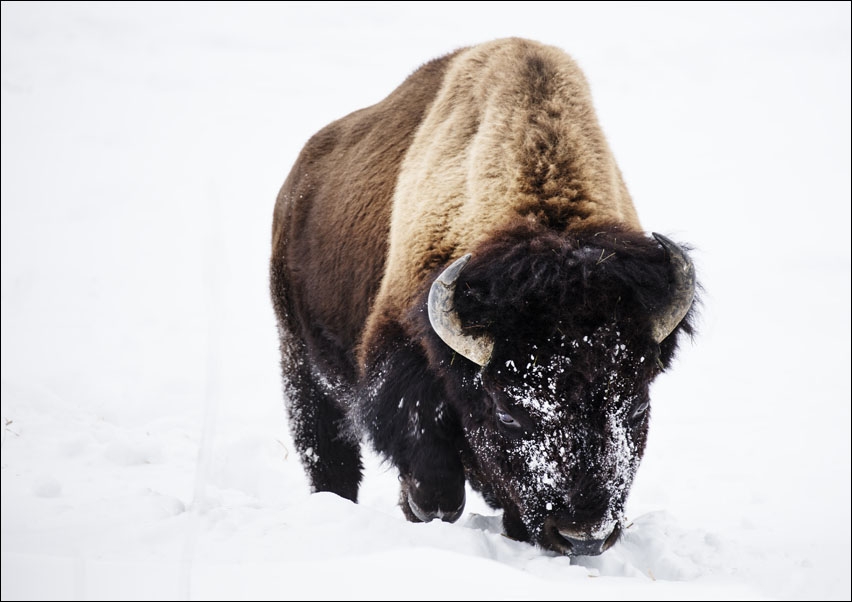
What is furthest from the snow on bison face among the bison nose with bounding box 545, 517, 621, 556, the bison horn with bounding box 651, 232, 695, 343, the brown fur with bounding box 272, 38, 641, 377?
the brown fur with bounding box 272, 38, 641, 377

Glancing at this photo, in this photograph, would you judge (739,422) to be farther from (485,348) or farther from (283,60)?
(283,60)

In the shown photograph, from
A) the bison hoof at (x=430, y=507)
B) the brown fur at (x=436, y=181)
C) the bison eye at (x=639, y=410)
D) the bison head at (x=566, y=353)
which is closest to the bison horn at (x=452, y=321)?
the bison head at (x=566, y=353)

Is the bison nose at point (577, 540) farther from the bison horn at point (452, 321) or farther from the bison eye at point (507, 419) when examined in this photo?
the bison horn at point (452, 321)

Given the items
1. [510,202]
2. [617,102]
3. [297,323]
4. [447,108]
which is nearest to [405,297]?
[510,202]

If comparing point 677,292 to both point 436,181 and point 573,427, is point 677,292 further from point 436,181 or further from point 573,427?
point 436,181

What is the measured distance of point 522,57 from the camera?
3.87 m

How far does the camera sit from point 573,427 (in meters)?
2.60

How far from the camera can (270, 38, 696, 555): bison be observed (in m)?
2.63

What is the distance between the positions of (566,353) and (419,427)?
2.89 feet

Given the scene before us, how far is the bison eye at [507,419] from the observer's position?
9.07 feet

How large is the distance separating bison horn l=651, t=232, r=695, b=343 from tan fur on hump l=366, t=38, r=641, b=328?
295 mm

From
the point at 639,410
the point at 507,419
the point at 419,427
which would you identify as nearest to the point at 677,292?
the point at 639,410

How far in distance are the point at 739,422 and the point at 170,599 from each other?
6.14 m

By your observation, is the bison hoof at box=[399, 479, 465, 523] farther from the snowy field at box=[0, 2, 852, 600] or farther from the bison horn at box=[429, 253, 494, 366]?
the bison horn at box=[429, 253, 494, 366]
